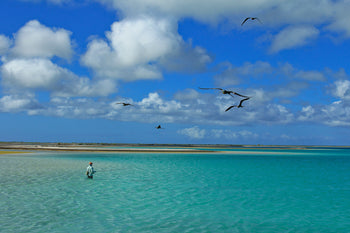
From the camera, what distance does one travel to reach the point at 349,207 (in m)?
24.3

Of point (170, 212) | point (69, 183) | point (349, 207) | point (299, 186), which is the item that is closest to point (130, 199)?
point (170, 212)

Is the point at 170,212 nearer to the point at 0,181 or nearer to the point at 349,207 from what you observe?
the point at 349,207

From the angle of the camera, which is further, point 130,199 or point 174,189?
point 174,189

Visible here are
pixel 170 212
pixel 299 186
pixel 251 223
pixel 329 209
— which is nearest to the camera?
pixel 251 223

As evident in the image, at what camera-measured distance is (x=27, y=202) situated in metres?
22.0

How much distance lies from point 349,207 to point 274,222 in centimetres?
882

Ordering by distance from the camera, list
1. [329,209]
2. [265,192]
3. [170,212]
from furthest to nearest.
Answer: [265,192] → [329,209] → [170,212]

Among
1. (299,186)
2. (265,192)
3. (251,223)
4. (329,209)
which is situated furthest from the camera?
(299,186)

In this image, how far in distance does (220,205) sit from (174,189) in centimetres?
735

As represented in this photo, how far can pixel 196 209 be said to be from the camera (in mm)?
22141

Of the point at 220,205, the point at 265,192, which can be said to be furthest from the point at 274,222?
the point at 265,192

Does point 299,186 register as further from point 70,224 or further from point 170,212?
point 70,224

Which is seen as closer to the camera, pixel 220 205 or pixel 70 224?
pixel 70 224

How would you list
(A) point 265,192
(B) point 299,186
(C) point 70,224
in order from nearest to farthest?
(C) point 70,224, (A) point 265,192, (B) point 299,186
